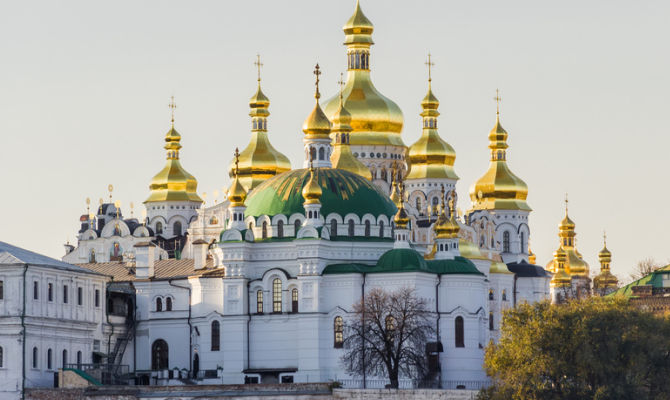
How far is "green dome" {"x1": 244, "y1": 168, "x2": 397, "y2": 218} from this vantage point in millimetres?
91500

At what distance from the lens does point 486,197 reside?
121 metres

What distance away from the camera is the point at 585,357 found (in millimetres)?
76000

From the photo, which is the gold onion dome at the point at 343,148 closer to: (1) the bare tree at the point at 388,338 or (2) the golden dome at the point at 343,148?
(2) the golden dome at the point at 343,148

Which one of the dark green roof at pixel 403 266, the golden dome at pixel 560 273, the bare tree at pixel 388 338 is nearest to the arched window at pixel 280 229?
the dark green roof at pixel 403 266

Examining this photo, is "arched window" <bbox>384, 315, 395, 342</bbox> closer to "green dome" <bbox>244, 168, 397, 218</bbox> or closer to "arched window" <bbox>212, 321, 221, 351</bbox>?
"green dome" <bbox>244, 168, 397, 218</bbox>

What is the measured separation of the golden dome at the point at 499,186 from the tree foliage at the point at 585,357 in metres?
41.9

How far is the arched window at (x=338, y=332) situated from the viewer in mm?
88188

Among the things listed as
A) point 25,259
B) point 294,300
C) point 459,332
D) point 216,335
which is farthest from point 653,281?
point 25,259

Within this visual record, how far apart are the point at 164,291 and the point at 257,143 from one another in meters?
23.1

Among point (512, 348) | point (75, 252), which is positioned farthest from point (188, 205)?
point (512, 348)

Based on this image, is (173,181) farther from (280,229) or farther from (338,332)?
(338,332)

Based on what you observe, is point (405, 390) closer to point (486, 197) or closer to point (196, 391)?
point (196, 391)

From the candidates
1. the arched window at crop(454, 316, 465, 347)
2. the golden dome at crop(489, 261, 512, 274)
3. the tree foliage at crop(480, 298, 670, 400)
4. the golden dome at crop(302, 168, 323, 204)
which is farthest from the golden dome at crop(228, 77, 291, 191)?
the tree foliage at crop(480, 298, 670, 400)

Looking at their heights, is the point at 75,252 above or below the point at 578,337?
above
